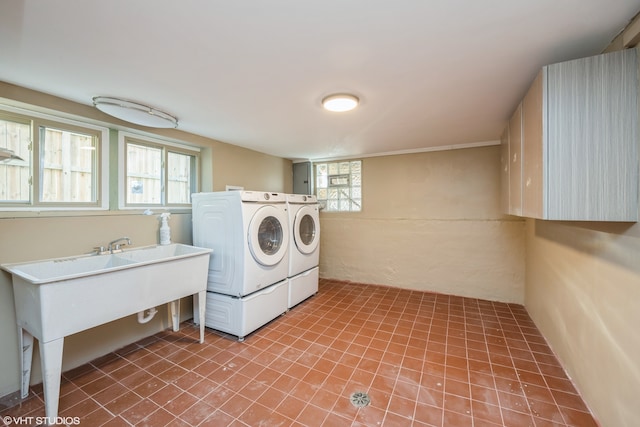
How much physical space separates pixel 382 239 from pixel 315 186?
1.53m

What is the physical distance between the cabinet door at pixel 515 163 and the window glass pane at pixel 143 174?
3.46 meters

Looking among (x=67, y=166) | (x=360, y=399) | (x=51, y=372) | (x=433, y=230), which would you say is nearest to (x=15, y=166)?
(x=67, y=166)

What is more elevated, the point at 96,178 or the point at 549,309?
the point at 96,178

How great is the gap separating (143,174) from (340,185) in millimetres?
2837

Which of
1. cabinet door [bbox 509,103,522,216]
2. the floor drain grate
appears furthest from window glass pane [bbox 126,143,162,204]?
cabinet door [bbox 509,103,522,216]

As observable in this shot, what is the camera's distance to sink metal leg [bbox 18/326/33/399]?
5.77ft

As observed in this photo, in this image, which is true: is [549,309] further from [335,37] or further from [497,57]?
[335,37]

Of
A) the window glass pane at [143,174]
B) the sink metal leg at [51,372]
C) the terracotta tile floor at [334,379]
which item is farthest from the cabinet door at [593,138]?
the window glass pane at [143,174]

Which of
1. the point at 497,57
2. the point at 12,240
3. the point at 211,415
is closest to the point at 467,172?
the point at 497,57

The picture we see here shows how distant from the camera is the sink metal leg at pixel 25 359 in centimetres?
176

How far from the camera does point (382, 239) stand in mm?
4090

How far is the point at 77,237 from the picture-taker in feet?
6.90

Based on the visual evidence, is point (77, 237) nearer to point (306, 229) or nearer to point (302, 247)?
point (302, 247)

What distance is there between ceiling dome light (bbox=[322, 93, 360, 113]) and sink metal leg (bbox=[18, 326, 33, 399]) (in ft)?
8.90
